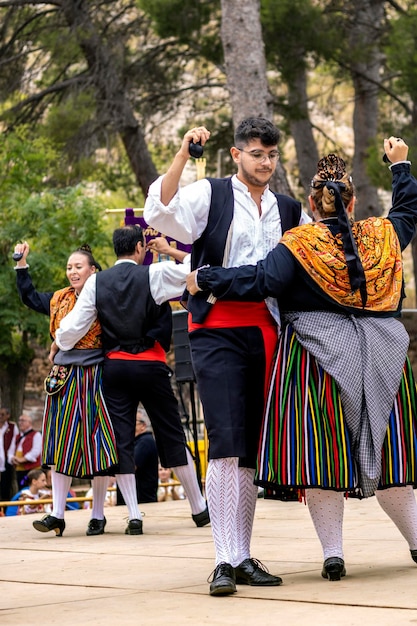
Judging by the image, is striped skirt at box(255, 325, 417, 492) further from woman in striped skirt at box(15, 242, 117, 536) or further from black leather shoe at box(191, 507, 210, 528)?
black leather shoe at box(191, 507, 210, 528)

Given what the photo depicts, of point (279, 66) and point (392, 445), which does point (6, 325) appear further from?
point (392, 445)

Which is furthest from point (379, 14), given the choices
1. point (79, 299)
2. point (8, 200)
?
point (79, 299)

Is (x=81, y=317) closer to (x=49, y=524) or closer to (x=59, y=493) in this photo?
(x=59, y=493)

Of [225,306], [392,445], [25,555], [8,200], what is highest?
[8,200]

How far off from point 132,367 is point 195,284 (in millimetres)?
2664

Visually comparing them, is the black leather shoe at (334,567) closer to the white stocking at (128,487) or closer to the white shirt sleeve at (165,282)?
the white shirt sleeve at (165,282)

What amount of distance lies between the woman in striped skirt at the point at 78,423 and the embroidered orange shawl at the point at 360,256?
2904mm

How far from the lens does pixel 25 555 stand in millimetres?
5973

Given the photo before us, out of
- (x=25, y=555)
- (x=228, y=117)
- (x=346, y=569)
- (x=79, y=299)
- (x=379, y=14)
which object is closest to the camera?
(x=346, y=569)

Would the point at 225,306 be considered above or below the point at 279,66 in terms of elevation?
below

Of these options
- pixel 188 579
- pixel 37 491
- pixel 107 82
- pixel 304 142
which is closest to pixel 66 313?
pixel 188 579

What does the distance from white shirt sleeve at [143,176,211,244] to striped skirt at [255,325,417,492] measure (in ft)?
1.76

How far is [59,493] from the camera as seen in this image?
7.12m

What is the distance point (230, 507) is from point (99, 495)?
9.89ft
